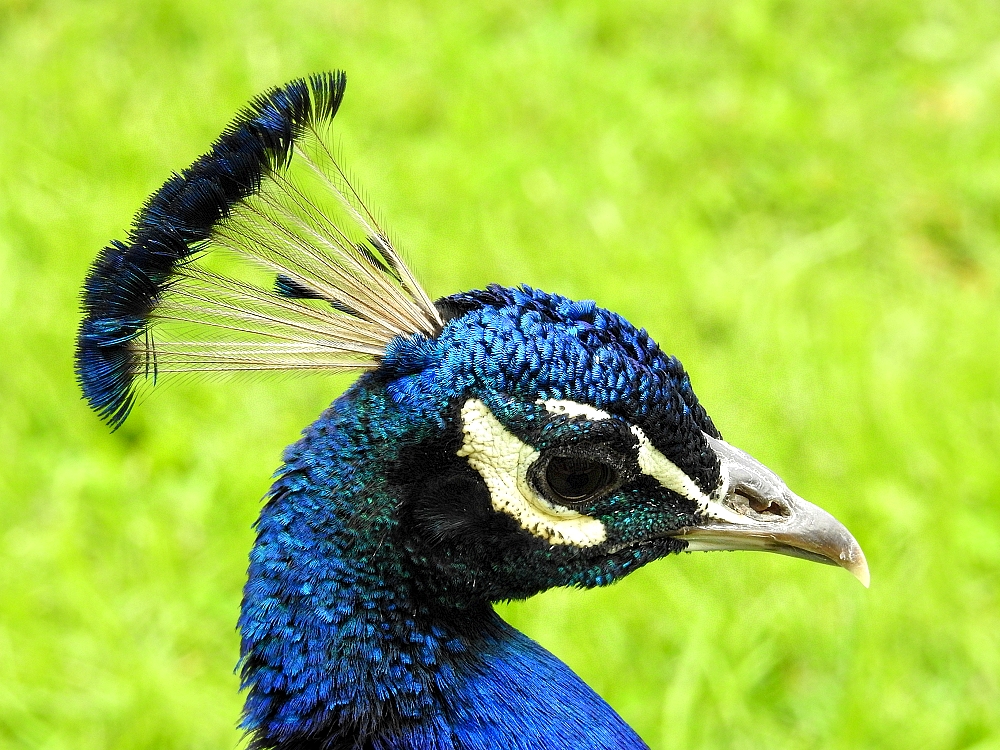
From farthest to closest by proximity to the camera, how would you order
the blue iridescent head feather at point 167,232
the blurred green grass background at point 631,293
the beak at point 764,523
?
the blurred green grass background at point 631,293 → the beak at point 764,523 → the blue iridescent head feather at point 167,232

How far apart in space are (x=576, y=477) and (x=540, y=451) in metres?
0.05

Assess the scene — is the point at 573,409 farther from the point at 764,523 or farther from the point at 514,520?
the point at 764,523

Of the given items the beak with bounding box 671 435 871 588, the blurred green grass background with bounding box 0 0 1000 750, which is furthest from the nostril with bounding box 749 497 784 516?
the blurred green grass background with bounding box 0 0 1000 750

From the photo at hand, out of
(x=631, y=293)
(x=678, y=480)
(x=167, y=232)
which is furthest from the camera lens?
(x=631, y=293)

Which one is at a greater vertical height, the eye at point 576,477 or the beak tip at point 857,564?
the beak tip at point 857,564

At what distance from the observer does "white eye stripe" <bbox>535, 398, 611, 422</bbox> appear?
1.02m

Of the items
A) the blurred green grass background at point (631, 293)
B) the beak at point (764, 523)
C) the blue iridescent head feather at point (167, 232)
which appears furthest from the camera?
the blurred green grass background at point (631, 293)

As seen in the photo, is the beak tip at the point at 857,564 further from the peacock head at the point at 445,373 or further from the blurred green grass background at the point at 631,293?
the blurred green grass background at the point at 631,293

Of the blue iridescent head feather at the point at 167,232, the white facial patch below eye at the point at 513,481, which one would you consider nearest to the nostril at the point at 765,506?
the white facial patch below eye at the point at 513,481

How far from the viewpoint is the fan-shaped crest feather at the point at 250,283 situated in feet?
3.28

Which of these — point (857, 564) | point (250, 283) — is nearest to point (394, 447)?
point (250, 283)

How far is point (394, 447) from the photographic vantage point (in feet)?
3.38

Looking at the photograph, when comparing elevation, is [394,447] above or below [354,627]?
above

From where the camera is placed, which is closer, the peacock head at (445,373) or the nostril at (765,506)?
the peacock head at (445,373)
